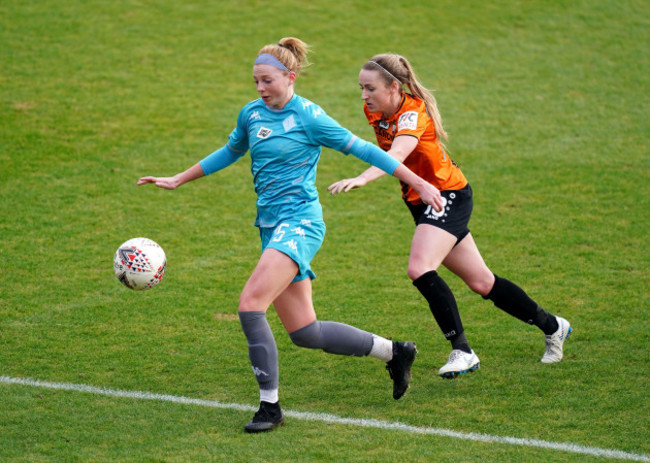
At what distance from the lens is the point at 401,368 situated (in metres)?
5.65

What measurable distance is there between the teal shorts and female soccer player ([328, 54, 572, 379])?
82 centimetres

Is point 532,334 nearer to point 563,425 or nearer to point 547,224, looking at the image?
point 563,425

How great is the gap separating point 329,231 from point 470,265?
3.62 metres

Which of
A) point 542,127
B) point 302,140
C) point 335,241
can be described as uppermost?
point 302,140

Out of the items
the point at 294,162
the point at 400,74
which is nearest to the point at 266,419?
the point at 294,162

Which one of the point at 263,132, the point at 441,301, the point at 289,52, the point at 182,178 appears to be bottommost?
the point at 441,301

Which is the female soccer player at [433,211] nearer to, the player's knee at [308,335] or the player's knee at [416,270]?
the player's knee at [416,270]

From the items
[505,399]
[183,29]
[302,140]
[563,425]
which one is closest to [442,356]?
[505,399]

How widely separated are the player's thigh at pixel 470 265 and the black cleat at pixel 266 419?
1.81 m

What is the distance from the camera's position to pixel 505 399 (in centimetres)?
566

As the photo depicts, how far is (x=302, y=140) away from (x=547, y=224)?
511 cm

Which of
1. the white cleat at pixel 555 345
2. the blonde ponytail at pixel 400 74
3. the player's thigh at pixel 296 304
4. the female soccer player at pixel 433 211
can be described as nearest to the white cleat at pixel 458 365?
the female soccer player at pixel 433 211

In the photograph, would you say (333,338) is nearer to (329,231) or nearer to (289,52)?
(289,52)

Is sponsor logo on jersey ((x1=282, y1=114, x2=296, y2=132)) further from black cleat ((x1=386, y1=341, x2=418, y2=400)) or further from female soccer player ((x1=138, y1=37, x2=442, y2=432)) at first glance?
black cleat ((x1=386, y1=341, x2=418, y2=400))
